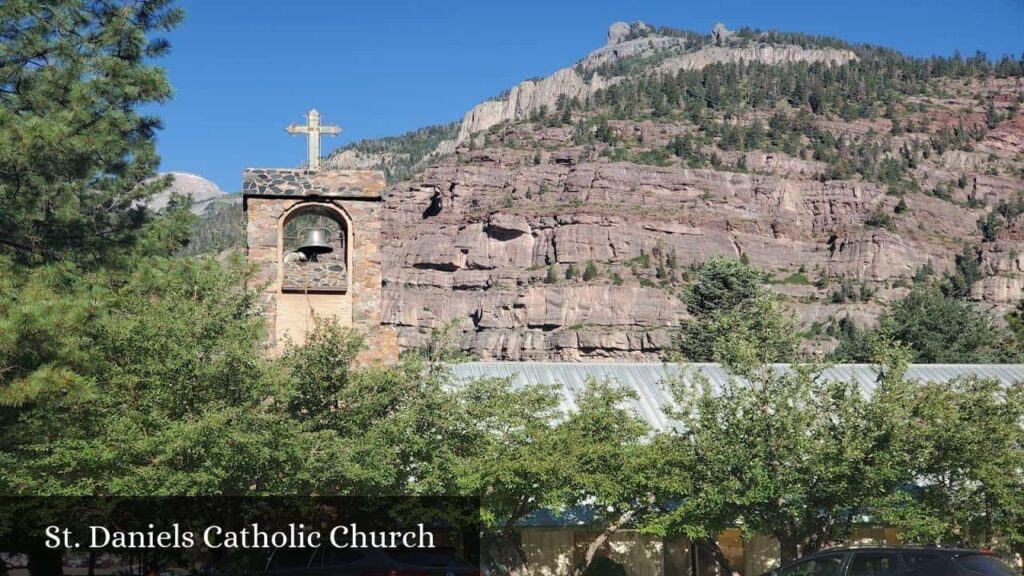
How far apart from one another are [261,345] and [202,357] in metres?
1.85

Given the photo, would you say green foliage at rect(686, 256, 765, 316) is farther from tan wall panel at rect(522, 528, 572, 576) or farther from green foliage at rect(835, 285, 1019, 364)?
tan wall panel at rect(522, 528, 572, 576)

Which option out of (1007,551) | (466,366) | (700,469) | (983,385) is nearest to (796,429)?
(700,469)

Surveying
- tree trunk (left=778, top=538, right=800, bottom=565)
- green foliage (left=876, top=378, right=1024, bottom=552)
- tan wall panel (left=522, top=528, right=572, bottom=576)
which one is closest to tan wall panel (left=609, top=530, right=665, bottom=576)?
tan wall panel (left=522, top=528, right=572, bottom=576)

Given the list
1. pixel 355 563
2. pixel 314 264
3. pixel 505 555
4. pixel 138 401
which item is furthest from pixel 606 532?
pixel 138 401

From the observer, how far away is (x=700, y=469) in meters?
20.4

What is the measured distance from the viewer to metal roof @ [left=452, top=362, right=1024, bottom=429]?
96.6 feet

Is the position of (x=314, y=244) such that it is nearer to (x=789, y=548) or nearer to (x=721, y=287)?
(x=789, y=548)

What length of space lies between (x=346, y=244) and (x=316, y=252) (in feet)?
2.12

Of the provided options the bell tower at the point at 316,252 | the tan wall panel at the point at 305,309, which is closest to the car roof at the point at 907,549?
the bell tower at the point at 316,252

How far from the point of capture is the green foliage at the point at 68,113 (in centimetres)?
2020

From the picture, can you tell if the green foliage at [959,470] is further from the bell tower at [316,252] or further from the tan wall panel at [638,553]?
the bell tower at [316,252]

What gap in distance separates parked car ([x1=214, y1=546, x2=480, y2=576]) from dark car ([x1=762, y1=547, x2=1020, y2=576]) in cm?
423

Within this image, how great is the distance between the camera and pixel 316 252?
2309 cm

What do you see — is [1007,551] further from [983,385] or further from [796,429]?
[796,429]
